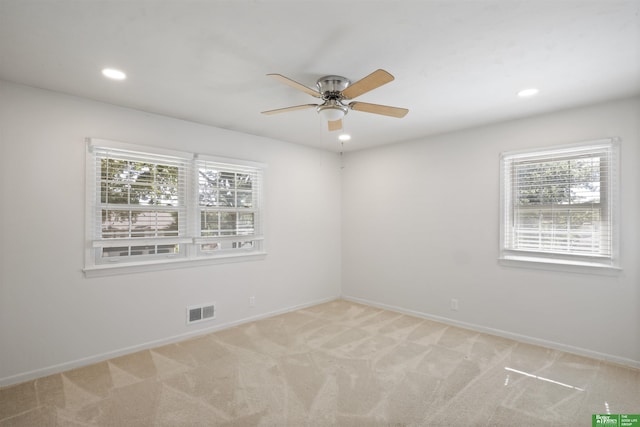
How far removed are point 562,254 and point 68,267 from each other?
4915 mm

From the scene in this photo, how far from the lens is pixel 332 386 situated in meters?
2.69

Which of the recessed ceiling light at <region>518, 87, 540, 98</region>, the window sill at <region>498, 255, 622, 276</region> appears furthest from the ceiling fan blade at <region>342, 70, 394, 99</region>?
the window sill at <region>498, 255, 622, 276</region>

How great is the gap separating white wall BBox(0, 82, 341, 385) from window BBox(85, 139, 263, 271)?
126 millimetres

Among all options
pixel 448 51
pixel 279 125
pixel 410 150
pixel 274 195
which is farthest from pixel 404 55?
pixel 274 195

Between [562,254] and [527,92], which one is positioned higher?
[527,92]

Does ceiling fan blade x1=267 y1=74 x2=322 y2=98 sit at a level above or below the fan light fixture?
above

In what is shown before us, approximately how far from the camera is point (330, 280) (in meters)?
5.46

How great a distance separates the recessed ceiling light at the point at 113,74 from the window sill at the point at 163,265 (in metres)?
1.76

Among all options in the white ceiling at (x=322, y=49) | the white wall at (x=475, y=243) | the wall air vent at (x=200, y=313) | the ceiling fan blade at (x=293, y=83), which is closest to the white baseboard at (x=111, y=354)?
the wall air vent at (x=200, y=313)

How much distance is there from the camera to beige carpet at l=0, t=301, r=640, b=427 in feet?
7.49

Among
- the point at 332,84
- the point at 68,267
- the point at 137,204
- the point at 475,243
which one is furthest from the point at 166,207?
the point at 475,243

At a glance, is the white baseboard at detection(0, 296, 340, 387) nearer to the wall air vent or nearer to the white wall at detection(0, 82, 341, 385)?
the white wall at detection(0, 82, 341, 385)

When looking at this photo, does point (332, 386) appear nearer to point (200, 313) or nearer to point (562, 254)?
point (200, 313)

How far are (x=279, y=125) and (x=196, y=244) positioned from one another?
1754 millimetres
